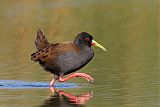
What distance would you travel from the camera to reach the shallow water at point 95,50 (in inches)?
577

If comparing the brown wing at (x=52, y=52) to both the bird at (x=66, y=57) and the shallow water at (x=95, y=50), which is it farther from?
the shallow water at (x=95, y=50)

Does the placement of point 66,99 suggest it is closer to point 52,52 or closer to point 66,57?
point 66,57

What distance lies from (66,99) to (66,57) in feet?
6.61

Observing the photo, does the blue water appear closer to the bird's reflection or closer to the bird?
the bird

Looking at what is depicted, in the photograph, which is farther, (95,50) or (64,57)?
(95,50)

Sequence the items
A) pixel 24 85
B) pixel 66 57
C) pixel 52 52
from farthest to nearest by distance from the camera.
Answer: pixel 52 52
pixel 66 57
pixel 24 85

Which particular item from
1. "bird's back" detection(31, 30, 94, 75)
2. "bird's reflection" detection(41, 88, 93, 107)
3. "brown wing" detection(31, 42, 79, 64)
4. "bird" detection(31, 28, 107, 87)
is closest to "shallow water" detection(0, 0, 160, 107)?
"bird's reflection" detection(41, 88, 93, 107)

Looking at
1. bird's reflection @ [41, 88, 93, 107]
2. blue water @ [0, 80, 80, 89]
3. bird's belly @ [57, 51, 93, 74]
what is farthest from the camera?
bird's belly @ [57, 51, 93, 74]

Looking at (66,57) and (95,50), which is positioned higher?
(95,50)

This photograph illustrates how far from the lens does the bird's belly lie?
16.4 m

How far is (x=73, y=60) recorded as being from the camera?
16.4m

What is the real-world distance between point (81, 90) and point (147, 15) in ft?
59.6

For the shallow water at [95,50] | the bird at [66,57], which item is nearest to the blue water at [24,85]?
the shallow water at [95,50]

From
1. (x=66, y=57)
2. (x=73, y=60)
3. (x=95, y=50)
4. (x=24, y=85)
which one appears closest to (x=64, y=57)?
(x=66, y=57)
